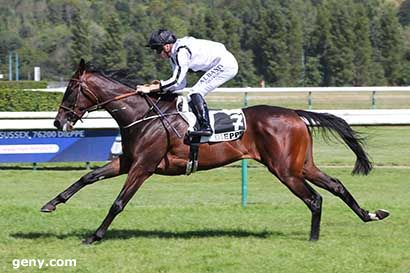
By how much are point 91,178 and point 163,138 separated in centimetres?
78

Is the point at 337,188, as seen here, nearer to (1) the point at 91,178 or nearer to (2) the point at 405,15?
(1) the point at 91,178

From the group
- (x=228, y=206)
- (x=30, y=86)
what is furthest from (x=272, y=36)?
(x=228, y=206)

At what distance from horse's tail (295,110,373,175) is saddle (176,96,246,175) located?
0.72m

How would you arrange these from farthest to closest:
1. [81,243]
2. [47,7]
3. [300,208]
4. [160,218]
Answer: [47,7], [300,208], [160,218], [81,243]

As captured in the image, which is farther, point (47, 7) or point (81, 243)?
point (47, 7)

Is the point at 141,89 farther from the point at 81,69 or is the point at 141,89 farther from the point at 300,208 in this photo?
the point at 300,208

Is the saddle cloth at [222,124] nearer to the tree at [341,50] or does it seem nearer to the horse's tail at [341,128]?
the horse's tail at [341,128]

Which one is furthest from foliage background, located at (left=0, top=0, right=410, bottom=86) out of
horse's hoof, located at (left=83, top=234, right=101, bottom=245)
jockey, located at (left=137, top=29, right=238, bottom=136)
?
horse's hoof, located at (left=83, top=234, right=101, bottom=245)

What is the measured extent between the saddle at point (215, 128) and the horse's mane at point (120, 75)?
23.0 inches

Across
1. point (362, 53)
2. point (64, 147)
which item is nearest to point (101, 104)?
point (64, 147)

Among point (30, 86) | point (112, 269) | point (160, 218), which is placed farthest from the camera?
point (30, 86)

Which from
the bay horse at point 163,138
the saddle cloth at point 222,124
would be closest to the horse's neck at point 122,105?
the bay horse at point 163,138

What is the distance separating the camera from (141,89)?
8.08 m

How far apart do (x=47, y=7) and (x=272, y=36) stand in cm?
9130
